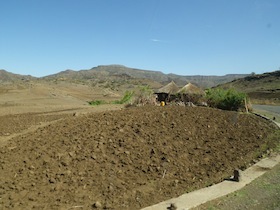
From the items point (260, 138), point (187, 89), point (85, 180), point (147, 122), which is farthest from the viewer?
point (187, 89)

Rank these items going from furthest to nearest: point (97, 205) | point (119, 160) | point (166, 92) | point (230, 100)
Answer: point (166, 92), point (230, 100), point (119, 160), point (97, 205)

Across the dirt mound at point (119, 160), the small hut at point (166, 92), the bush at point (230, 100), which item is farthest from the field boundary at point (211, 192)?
the small hut at point (166, 92)

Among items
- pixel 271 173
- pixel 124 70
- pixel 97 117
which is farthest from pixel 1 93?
pixel 124 70

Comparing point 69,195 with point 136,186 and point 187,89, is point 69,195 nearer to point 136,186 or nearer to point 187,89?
point 136,186

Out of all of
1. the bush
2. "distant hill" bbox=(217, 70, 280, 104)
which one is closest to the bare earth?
the bush

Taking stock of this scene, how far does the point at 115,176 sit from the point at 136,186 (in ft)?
1.39

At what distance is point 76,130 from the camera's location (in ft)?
25.7

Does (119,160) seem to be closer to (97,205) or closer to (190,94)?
(97,205)

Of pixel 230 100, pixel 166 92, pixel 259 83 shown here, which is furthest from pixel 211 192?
pixel 259 83

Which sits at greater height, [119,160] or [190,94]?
[190,94]

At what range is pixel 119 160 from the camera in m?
6.38

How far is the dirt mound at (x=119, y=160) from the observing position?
5121 mm

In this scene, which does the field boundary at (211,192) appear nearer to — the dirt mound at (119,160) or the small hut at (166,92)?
the dirt mound at (119,160)

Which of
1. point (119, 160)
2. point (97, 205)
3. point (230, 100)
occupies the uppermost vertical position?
point (230, 100)
